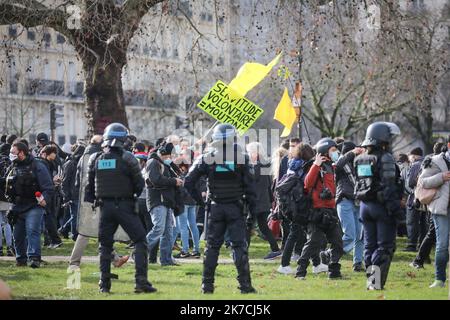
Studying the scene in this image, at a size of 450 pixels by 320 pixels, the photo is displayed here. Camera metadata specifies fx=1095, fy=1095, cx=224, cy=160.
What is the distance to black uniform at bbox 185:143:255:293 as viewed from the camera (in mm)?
12625

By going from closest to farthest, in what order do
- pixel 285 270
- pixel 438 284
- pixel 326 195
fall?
pixel 438 284 → pixel 326 195 → pixel 285 270

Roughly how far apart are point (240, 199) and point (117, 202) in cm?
142

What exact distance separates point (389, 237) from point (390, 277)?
2.28m

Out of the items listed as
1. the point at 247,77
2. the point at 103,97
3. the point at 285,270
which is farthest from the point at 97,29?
the point at 285,270

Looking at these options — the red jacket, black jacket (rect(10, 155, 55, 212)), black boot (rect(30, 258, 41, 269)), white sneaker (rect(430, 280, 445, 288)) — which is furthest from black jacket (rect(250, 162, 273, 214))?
white sneaker (rect(430, 280, 445, 288))

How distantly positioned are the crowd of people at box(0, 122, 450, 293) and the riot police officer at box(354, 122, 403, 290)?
0.04 feet

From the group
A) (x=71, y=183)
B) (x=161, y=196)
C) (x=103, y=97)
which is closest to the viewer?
(x=161, y=196)

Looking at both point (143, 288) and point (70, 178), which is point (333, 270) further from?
point (70, 178)

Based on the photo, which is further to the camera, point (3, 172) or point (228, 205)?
point (3, 172)

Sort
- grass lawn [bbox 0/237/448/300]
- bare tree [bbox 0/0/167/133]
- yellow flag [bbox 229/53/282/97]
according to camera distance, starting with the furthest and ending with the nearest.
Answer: bare tree [bbox 0/0/167/133] → yellow flag [bbox 229/53/282/97] → grass lawn [bbox 0/237/448/300]

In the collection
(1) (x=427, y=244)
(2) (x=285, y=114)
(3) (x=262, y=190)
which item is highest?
(2) (x=285, y=114)

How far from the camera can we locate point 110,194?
498 inches

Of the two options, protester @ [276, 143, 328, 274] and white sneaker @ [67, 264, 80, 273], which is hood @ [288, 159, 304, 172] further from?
white sneaker @ [67, 264, 80, 273]

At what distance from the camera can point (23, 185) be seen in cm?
1614
